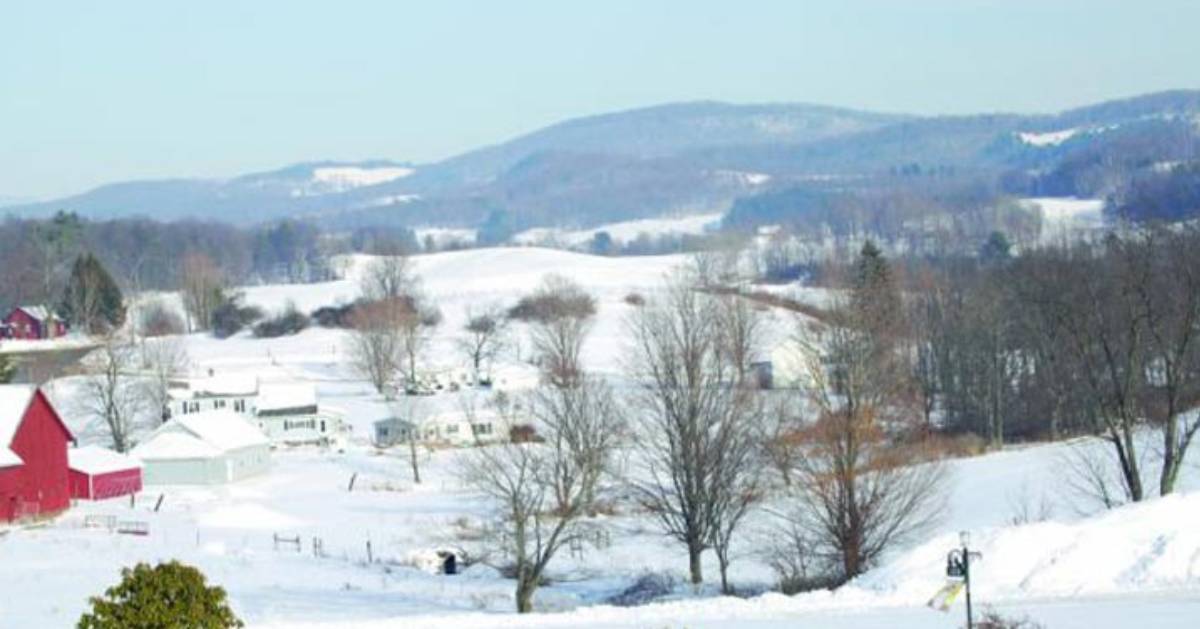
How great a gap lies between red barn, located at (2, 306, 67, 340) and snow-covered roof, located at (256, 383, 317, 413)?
120ft

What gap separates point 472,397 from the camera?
6378cm

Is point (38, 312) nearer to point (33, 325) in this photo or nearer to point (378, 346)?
point (33, 325)

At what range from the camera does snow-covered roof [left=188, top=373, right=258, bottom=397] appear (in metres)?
62.2

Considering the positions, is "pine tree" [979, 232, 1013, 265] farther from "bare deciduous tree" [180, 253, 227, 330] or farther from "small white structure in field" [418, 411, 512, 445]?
"small white structure in field" [418, 411, 512, 445]

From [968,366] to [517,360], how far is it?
1101 inches

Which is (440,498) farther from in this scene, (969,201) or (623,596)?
(969,201)

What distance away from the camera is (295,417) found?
60.0 metres

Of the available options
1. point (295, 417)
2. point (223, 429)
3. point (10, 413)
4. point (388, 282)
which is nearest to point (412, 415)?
point (295, 417)

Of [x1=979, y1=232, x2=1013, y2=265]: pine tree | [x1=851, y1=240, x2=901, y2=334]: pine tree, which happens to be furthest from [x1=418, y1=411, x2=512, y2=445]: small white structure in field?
[x1=979, y1=232, x2=1013, y2=265]: pine tree

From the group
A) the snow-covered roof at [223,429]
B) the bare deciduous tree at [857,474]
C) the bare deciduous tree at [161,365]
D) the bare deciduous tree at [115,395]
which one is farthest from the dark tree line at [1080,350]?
the bare deciduous tree at [161,365]

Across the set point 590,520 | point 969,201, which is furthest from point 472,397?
point 969,201

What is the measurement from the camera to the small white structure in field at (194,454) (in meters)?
48.6

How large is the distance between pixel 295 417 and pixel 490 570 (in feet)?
101

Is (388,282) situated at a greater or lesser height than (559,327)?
greater
